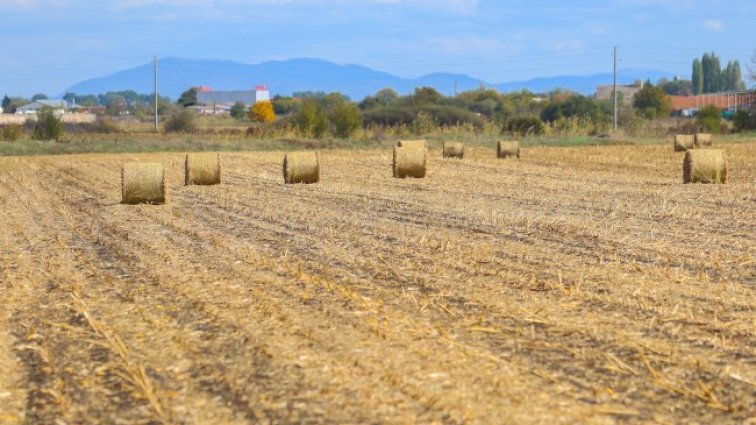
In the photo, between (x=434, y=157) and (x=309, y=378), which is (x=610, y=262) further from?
(x=434, y=157)

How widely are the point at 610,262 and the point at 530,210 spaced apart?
5.39 meters

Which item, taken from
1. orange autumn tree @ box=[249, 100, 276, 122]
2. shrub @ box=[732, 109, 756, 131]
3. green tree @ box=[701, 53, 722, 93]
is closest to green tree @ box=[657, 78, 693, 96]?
green tree @ box=[701, 53, 722, 93]

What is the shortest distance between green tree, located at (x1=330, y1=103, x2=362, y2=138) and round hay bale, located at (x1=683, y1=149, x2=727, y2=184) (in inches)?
1161

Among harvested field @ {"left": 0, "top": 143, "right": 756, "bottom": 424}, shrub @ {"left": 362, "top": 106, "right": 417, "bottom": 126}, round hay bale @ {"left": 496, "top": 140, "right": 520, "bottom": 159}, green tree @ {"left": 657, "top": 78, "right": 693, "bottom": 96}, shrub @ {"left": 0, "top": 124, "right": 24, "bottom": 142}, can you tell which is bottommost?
harvested field @ {"left": 0, "top": 143, "right": 756, "bottom": 424}

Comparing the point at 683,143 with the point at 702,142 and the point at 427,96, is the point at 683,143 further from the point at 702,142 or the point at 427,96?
the point at 427,96

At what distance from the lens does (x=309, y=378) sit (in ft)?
20.1

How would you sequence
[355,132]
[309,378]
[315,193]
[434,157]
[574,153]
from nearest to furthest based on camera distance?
[309,378] < [315,193] < [434,157] < [574,153] < [355,132]

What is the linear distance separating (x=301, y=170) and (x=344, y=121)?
2809cm

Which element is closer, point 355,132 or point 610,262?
point 610,262

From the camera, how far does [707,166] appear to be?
20219 millimetres

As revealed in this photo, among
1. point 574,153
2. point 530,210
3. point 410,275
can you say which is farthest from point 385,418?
point 574,153

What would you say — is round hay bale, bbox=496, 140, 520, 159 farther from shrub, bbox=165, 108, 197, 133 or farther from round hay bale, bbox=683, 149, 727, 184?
shrub, bbox=165, 108, 197, 133

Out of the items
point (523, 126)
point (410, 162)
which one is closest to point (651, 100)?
point (523, 126)

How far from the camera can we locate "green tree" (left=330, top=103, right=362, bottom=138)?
49.3 m
